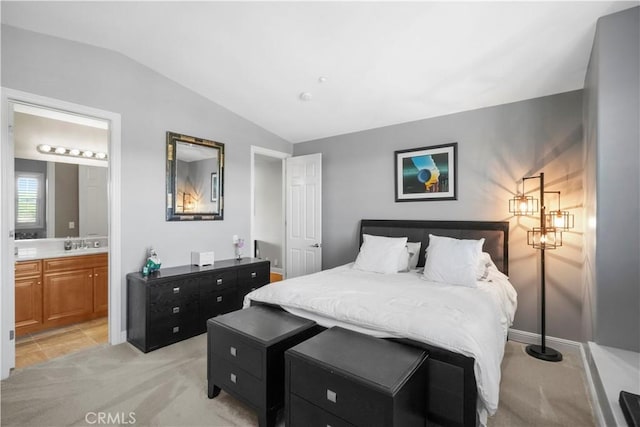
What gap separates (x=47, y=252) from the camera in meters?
3.33

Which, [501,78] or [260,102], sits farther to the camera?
[260,102]

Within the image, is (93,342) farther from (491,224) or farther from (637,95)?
(637,95)

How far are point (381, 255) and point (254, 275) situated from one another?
63.4 inches

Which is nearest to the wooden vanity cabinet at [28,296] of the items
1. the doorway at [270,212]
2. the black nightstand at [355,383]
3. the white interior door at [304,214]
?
the white interior door at [304,214]

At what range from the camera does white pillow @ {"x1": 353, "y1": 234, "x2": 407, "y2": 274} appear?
10.5 feet

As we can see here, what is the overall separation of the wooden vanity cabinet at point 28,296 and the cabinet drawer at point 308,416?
3.14 meters

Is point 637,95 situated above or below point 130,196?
above

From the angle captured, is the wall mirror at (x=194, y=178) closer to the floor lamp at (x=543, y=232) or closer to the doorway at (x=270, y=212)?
the doorway at (x=270, y=212)

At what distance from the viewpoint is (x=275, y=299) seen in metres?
2.40

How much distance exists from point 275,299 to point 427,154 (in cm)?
254

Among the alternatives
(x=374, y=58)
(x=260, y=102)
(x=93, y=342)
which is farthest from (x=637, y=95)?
(x=93, y=342)

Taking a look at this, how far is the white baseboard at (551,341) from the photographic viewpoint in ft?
9.36

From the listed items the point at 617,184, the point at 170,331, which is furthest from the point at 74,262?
the point at 617,184

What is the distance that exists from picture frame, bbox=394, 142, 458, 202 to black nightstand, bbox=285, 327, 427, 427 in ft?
7.63
